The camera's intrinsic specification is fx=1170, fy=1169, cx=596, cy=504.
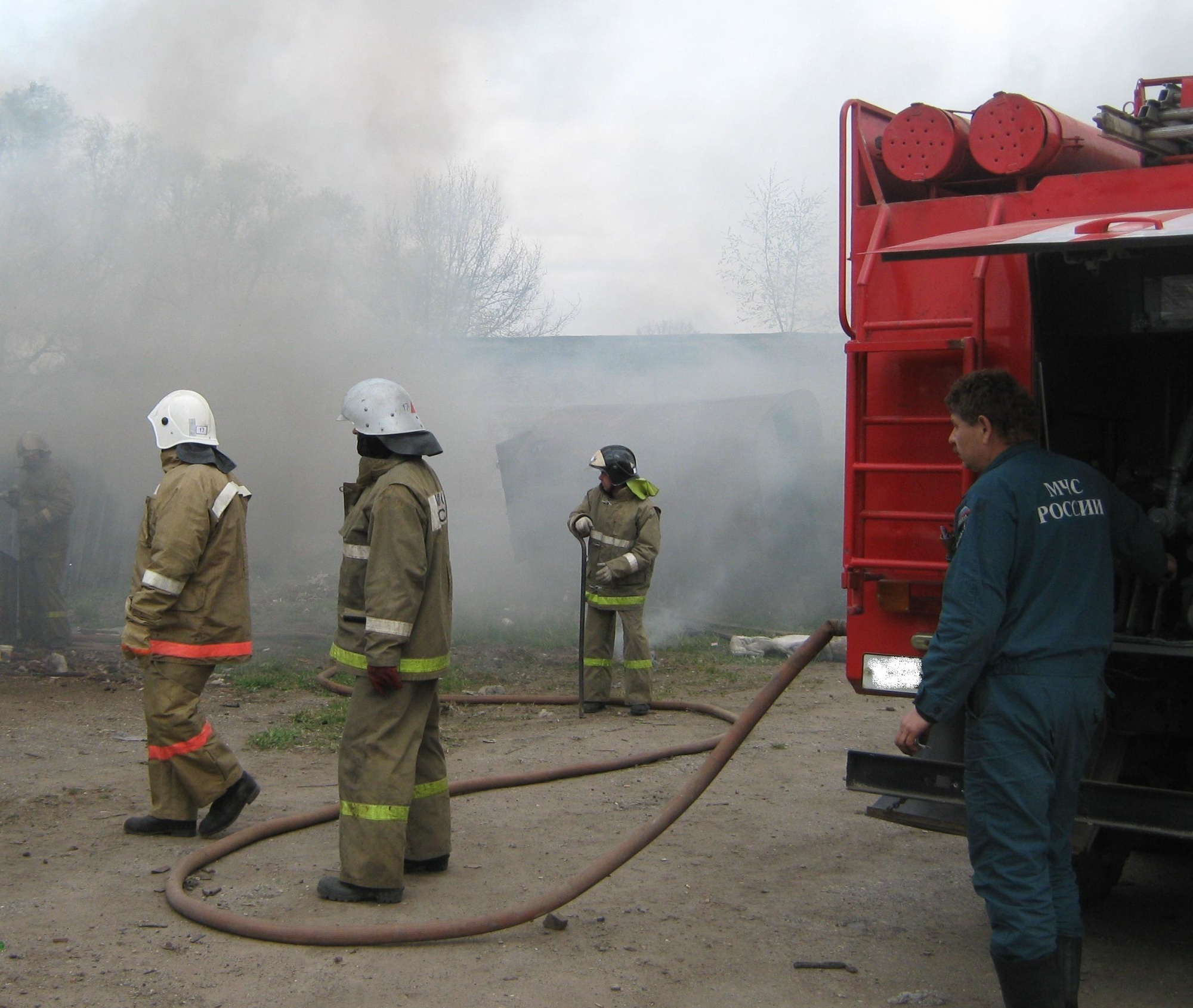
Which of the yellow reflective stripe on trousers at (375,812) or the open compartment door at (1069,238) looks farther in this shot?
the yellow reflective stripe on trousers at (375,812)

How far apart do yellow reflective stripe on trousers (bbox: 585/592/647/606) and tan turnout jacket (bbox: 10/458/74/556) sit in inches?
175

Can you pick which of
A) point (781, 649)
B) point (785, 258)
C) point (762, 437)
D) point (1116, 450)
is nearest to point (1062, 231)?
point (1116, 450)

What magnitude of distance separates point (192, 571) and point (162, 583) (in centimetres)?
12

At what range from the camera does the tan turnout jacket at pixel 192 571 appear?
4.42 metres

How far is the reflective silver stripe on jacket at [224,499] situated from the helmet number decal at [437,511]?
3.09 ft

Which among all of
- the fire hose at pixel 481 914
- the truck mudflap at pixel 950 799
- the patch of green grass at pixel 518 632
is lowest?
the patch of green grass at pixel 518 632

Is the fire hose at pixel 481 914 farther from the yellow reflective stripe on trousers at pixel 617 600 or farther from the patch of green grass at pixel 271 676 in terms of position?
the patch of green grass at pixel 271 676

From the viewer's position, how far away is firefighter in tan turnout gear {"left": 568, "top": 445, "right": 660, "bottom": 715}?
7312 mm

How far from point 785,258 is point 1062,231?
19056 mm

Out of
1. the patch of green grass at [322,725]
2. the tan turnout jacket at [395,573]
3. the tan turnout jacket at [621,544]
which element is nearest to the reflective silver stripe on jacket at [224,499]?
the tan turnout jacket at [395,573]

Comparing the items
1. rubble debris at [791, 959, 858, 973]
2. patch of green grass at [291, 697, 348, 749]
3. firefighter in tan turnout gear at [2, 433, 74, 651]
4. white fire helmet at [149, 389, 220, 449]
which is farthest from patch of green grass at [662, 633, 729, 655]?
rubble debris at [791, 959, 858, 973]

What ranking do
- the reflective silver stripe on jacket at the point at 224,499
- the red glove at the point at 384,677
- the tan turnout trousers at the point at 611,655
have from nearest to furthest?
1. the red glove at the point at 384,677
2. the reflective silver stripe on jacket at the point at 224,499
3. the tan turnout trousers at the point at 611,655

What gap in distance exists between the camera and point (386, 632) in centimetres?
377

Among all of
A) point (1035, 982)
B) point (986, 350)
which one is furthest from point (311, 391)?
point (1035, 982)
